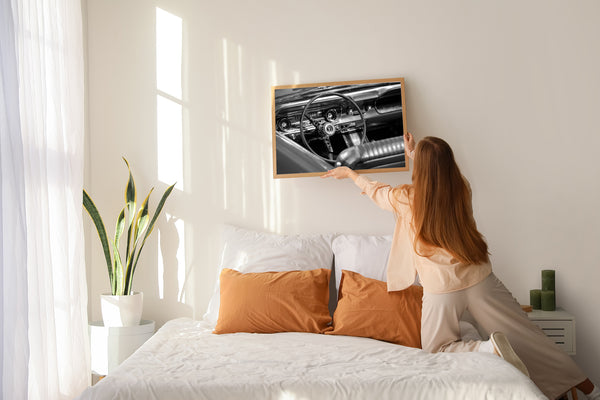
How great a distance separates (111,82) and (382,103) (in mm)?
1809

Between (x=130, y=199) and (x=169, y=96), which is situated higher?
(x=169, y=96)

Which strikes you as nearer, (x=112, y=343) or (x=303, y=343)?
(x=303, y=343)

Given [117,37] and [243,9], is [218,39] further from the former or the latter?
[117,37]

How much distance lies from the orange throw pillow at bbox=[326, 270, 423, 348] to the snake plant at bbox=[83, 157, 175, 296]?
1.31 meters

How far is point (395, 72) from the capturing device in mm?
3715

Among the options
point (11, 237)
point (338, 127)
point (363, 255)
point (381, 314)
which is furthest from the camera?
point (338, 127)

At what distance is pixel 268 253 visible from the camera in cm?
349

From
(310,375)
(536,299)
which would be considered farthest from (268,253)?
(536,299)

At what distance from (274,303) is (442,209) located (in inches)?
41.0

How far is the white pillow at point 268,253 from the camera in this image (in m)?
3.44

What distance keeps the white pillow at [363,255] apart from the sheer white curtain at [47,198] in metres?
A: 1.49

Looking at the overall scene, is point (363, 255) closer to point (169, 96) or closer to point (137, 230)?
point (137, 230)

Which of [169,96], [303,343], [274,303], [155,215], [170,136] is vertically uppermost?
[169,96]

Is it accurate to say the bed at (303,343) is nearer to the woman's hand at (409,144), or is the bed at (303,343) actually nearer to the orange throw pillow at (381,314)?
the orange throw pillow at (381,314)
